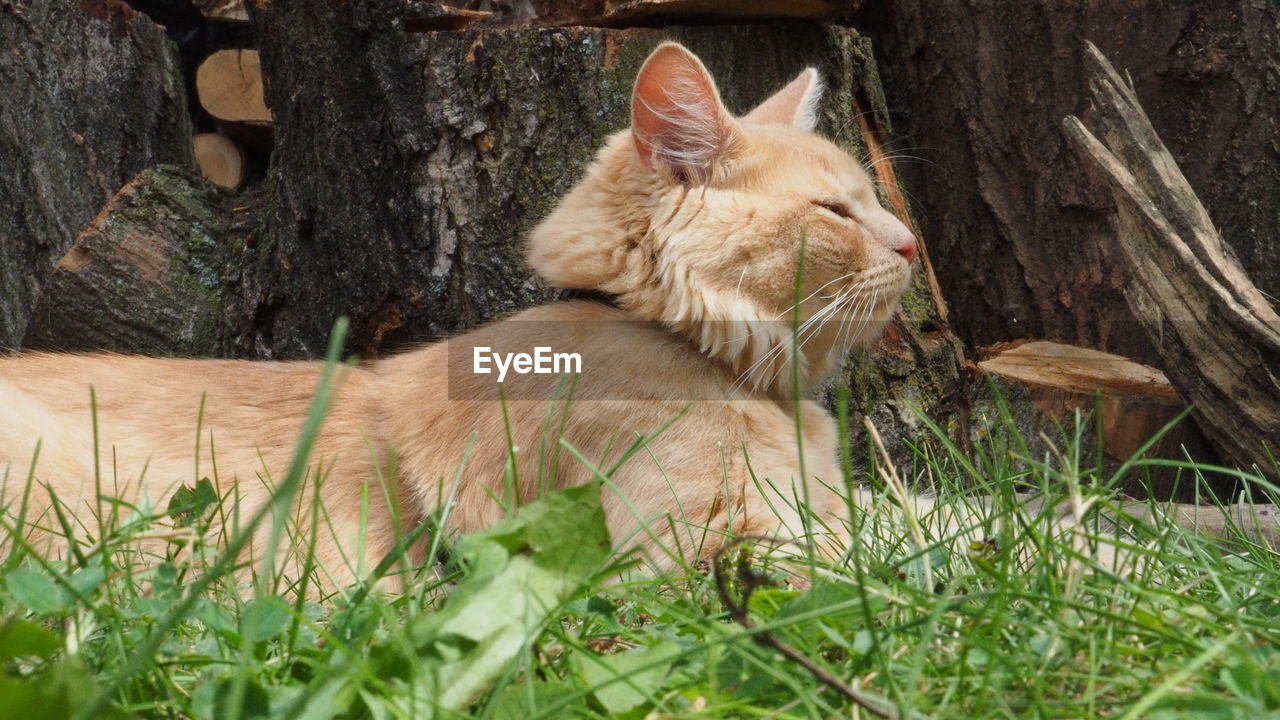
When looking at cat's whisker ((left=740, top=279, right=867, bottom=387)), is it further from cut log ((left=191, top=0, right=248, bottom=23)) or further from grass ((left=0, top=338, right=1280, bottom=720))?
cut log ((left=191, top=0, right=248, bottom=23))

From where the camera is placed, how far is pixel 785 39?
3.10m

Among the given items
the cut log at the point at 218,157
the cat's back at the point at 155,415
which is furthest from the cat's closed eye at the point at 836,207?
the cut log at the point at 218,157

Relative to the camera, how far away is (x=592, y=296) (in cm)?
242

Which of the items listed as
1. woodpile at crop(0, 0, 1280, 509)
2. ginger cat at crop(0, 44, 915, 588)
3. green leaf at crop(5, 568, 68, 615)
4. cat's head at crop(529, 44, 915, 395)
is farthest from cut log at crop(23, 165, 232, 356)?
green leaf at crop(5, 568, 68, 615)

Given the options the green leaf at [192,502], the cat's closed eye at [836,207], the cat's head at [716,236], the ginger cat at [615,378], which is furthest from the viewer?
the cat's closed eye at [836,207]

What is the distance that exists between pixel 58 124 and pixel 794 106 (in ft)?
9.59

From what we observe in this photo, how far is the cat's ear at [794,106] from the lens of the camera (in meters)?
2.79

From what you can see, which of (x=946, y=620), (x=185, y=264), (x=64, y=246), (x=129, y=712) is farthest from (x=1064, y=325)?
(x=64, y=246)

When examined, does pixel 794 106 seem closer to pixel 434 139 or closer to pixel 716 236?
pixel 716 236

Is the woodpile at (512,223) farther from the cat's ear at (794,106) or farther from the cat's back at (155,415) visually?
the cat's back at (155,415)

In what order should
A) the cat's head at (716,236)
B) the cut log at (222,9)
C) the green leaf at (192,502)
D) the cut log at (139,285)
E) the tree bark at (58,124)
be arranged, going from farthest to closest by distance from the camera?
the cut log at (222,9), the tree bark at (58,124), the cut log at (139,285), the cat's head at (716,236), the green leaf at (192,502)

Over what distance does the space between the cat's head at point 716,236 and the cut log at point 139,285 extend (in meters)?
1.44

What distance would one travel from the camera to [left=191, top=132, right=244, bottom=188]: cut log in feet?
16.6

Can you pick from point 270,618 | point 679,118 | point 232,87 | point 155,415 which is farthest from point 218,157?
point 270,618
